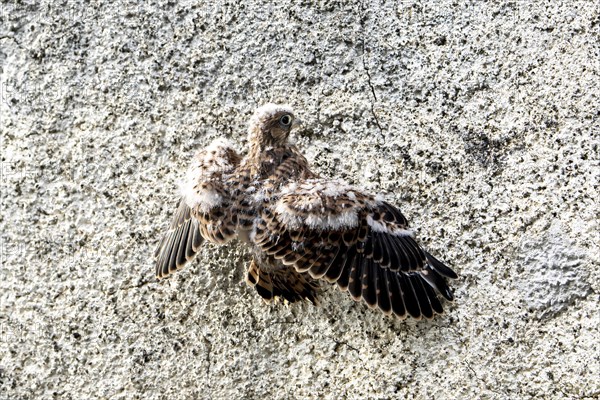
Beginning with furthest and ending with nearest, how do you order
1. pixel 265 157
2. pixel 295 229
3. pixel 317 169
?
pixel 317 169 < pixel 265 157 < pixel 295 229

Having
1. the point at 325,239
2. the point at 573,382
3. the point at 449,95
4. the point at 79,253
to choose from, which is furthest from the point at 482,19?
the point at 79,253

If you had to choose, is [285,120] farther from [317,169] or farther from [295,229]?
[295,229]

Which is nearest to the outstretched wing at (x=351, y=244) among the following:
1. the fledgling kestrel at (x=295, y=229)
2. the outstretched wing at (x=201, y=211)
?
the fledgling kestrel at (x=295, y=229)

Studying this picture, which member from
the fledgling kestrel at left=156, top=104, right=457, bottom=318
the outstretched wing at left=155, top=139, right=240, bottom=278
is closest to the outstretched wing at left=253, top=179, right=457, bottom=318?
the fledgling kestrel at left=156, top=104, right=457, bottom=318

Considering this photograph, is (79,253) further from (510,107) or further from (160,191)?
(510,107)

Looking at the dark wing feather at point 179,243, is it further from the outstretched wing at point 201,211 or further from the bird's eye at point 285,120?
the bird's eye at point 285,120

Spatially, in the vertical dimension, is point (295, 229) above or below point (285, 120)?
below

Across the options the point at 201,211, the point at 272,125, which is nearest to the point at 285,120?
the point at 272,125
